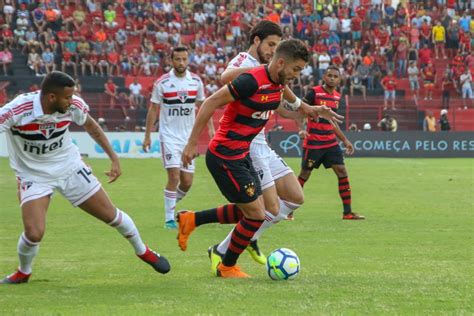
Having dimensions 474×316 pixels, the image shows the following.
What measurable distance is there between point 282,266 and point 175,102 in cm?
606

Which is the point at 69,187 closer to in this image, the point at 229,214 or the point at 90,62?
the point at 229,214

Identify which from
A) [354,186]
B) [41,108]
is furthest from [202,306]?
[354,186]

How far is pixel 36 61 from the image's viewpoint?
3962 cm

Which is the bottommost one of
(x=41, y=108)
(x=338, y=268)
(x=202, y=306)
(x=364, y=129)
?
(x=364, y=129)

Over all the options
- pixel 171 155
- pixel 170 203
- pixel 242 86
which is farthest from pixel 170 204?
pixel 242 86

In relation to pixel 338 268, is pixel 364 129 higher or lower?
lower

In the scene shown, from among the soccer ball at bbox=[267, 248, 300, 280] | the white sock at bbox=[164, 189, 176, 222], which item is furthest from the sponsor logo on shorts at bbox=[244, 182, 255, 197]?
the white sock at bbox=[164, 189, 176, 222]

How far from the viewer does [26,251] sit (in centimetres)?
852

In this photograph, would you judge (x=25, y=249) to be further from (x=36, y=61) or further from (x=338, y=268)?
(x=36, y=61)

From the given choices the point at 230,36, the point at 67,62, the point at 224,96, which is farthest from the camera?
the point at 230,36

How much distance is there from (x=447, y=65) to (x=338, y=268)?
36.0 m

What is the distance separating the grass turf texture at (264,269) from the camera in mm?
7441

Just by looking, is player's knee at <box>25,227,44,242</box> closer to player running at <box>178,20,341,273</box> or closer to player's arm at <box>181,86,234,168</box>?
player's arm at <box>181,86,234,168</box>

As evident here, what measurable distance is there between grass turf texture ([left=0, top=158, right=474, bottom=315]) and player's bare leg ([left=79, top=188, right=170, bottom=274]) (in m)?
0.16
